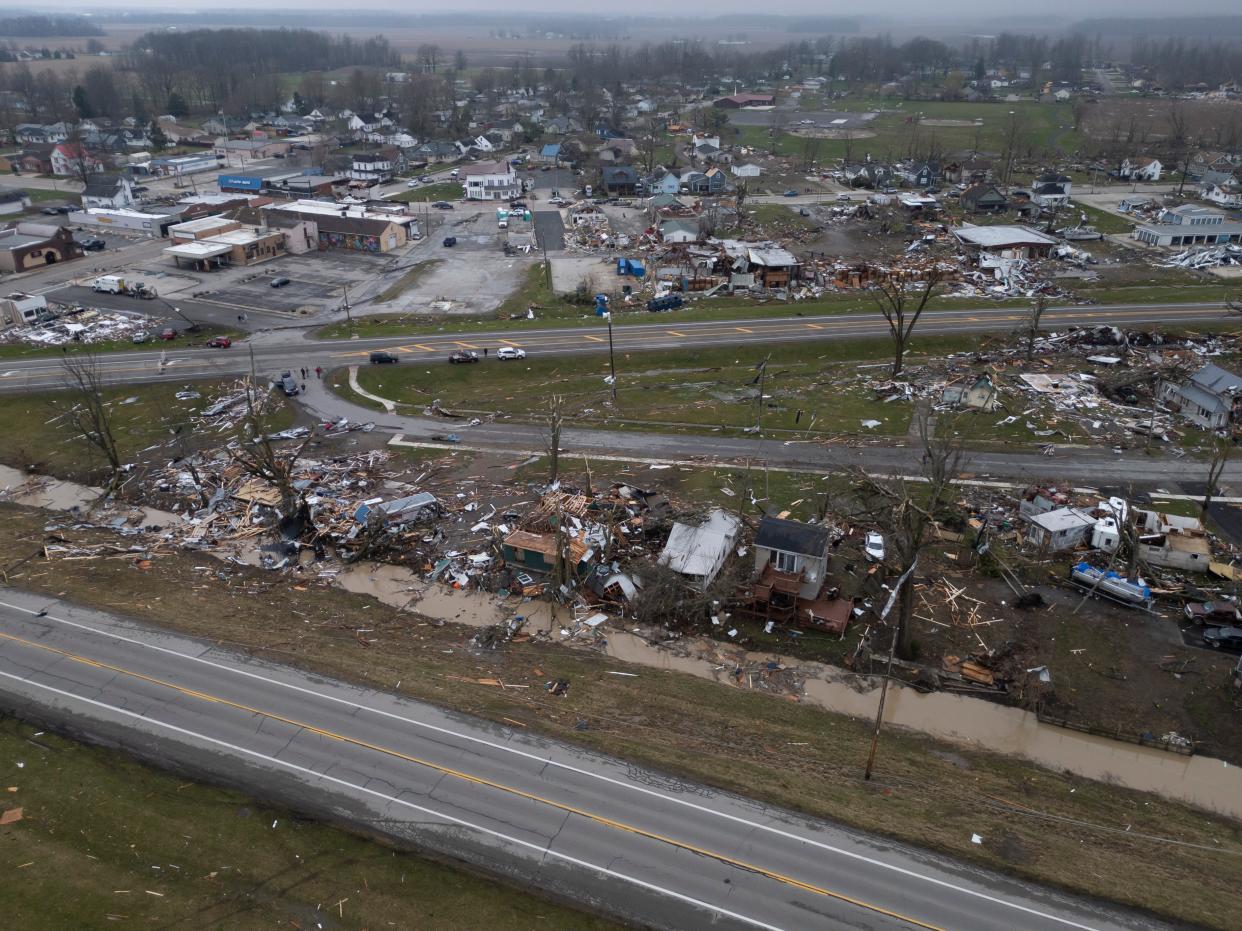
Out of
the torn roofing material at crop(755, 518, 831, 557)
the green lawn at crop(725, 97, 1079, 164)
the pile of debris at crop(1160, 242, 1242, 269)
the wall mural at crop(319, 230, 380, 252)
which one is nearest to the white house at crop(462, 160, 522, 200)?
the wall mural at crop(319, 230, 380, 252)

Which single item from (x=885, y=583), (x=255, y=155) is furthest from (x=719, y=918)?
(x=255, y=155)

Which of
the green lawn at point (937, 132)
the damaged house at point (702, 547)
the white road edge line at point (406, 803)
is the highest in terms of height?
the green lawn at point (937, 132)

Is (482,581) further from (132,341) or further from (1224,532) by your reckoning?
(132,341)

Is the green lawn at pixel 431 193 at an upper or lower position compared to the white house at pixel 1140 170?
lower

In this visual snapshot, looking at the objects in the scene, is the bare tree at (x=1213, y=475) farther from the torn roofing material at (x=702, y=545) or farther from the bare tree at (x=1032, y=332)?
Result: the torn roofing material at (x=702, y=545)

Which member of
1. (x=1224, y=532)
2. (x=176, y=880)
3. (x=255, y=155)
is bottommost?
(x=176, y=880)

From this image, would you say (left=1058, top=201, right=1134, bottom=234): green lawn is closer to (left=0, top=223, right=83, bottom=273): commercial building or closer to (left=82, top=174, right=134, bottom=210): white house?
(left=0, top=223, right=83, bottom=273): commercial building

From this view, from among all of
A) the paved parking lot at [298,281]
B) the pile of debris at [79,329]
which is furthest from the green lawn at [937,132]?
the pile of debris at [79,329]

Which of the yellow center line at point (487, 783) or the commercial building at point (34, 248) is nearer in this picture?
the yellow center line at point (487, 783)
